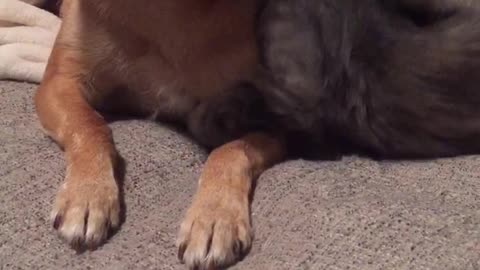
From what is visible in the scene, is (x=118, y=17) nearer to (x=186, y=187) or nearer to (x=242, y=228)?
(x=186, y=187)

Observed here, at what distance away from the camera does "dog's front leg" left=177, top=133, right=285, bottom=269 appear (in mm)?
993

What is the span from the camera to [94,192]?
110 centimetres

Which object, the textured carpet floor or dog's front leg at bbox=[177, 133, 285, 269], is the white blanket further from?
dog's front leg at bbox=[177, 133, 285, 269]

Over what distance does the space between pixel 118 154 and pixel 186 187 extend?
0.13 metres

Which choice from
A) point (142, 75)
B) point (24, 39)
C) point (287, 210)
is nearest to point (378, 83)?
point (287, 210)

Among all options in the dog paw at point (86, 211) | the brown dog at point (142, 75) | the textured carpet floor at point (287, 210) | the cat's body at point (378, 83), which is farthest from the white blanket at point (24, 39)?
the cat's body at point (378, 83)

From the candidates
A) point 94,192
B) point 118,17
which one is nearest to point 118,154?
point 94,192

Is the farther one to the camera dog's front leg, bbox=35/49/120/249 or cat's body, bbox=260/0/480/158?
cat's body, bbox=260/0/480/158

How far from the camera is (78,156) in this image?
1.18 metres

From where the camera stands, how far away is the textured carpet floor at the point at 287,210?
967mm

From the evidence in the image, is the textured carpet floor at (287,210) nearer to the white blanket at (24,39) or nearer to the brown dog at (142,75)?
the brown dog at (142,75)

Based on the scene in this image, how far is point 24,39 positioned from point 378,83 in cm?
69

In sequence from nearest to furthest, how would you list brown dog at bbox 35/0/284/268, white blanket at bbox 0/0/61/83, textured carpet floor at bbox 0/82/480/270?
textured carpet floor at bbox 0/82/480/270 < brown dog at bbox 35/0/284/268 < white blanket at bbox 0/0/61/83

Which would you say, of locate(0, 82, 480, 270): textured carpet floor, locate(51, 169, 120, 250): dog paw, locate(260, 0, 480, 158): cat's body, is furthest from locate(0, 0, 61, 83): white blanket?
locate(260, 0, 480, 158): cat's body
